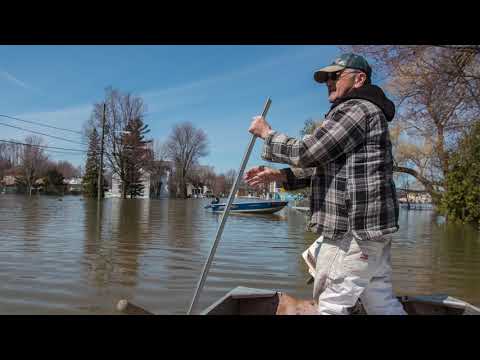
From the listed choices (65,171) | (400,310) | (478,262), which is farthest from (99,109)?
(400,310)

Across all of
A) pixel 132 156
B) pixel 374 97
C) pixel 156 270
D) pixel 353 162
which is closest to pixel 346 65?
pixel 374 97

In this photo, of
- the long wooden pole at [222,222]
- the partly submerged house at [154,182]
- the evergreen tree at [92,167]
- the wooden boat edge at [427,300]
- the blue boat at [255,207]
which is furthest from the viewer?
the partly submerged house at [154,182]

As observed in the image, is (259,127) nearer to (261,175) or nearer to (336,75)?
(261,175)

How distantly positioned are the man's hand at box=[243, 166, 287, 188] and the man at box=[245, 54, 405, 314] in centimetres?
40

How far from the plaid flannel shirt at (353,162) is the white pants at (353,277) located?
76 mm

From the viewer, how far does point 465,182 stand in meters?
17.8

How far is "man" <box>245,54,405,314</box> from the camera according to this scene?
81.7 inches

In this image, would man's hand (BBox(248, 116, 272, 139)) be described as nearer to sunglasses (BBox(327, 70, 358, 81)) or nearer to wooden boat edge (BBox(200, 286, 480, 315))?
sunglasses (BBox(327, 70, 358, 81))

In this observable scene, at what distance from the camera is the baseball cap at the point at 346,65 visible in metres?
2.23

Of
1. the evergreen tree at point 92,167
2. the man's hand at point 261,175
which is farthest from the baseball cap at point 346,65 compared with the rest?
the evergreen tree at point 92,167

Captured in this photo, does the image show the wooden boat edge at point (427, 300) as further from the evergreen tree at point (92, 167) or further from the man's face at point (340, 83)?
the evergreen tree at point (92, 167)

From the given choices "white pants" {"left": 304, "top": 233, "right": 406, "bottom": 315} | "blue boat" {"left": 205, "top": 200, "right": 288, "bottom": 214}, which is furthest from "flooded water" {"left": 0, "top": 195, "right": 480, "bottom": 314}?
"blue boat" {"left": 205, "top": 200, "right": 288, "bottom": 214}
